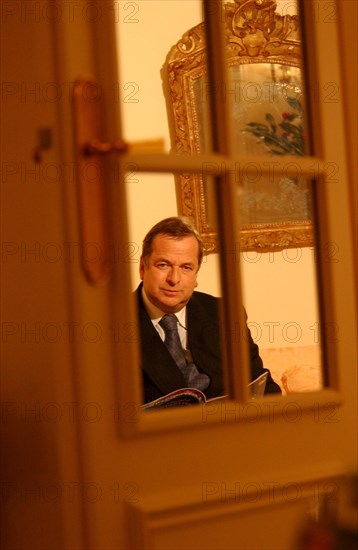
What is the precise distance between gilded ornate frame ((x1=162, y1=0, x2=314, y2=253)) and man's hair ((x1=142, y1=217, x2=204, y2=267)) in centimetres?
1

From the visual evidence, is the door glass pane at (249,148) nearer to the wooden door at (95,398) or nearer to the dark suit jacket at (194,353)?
the dark suit jacket at (194,353)

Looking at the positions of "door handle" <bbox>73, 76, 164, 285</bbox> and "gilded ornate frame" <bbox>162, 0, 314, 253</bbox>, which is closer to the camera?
"door handle" <bbox>73, 76, 164, 285</bbox>

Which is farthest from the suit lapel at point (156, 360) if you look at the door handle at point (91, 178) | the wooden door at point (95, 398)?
the door handle at point (91, 178)

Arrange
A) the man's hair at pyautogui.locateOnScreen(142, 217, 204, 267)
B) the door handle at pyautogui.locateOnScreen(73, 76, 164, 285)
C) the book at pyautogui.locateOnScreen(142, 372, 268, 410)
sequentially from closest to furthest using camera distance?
the door handle at pyautogui.locateOnScreen(73, 76, 164, 285)
the book at pyautogui.locateOnScreen(142, 372, 268, 410)
the man's hair at pyautogui.locateOnScreen(142, 217, 204, 267)

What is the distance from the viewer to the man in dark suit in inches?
53.7

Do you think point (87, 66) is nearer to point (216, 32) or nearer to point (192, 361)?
point (216, 32)

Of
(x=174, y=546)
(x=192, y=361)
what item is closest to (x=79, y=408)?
(x=174, y=546)

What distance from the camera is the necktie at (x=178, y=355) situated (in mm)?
1385

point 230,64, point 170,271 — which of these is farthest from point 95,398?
point 230,64

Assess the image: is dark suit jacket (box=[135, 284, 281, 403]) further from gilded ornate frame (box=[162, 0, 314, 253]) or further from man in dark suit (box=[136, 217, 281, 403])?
gilded ornate frame (box=[162, 0, 314, 253])

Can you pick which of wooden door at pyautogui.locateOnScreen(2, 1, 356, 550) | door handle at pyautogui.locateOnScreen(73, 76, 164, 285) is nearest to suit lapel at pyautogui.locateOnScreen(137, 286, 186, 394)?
wooden door at pyautogui.locateOnScreen(2, 1, 356, 550)

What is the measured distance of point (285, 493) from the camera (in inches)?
48.6

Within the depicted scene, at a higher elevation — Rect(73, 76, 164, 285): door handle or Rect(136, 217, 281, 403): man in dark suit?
Rect(73, 76, 164, 285): door handle

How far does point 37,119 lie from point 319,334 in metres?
0.63
